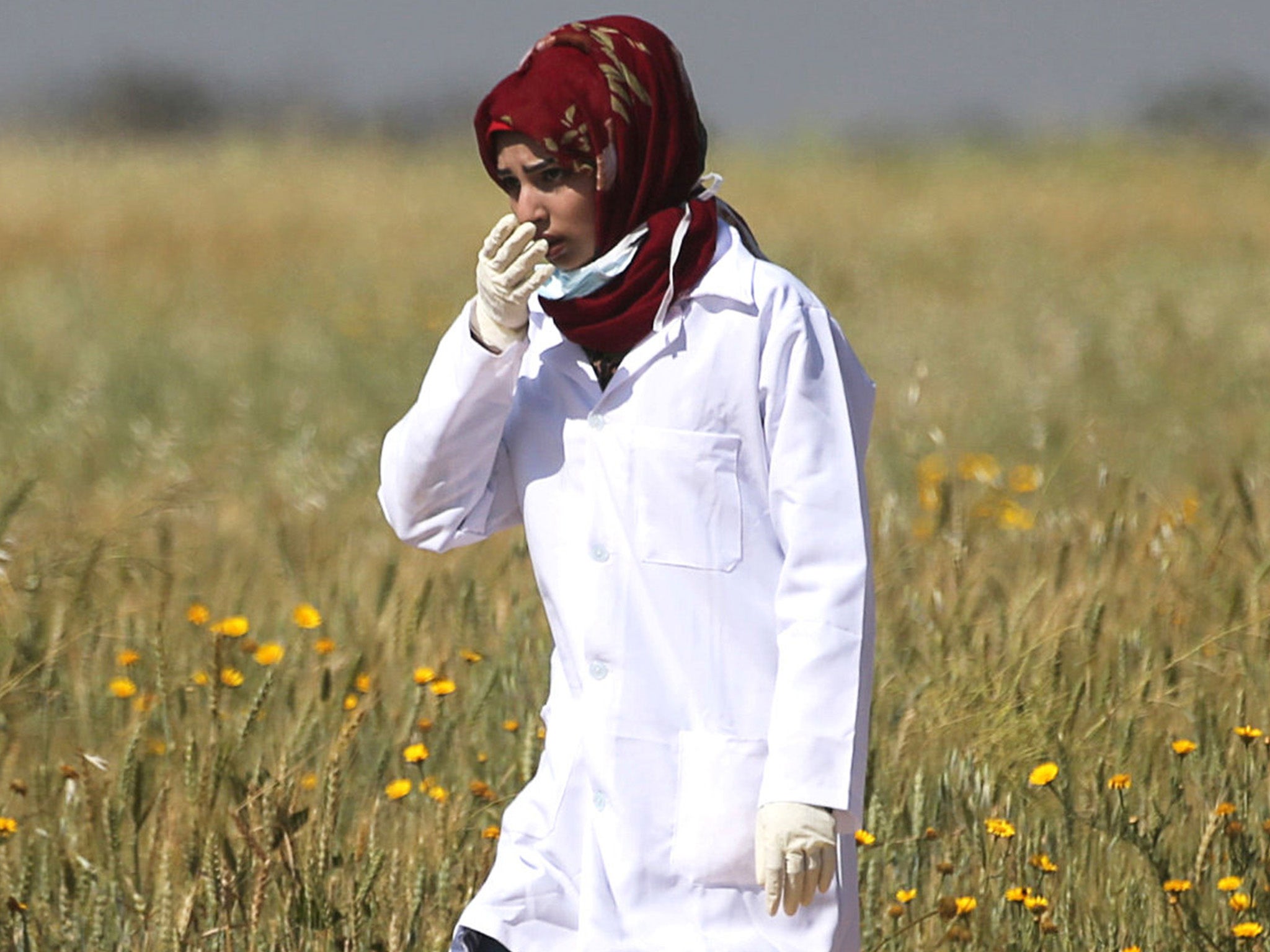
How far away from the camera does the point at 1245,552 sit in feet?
13.4

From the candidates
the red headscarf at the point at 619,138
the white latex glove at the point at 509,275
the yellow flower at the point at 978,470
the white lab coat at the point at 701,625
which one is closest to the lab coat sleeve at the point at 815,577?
the white lab coat at the point at 701,625

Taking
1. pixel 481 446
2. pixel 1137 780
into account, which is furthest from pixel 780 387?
pixel 1137 780

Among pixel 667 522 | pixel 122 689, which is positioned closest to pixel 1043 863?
pixel 667 522

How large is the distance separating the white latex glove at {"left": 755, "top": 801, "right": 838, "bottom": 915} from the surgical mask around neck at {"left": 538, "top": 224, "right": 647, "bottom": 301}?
617mm

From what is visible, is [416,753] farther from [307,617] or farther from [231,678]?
[307,617]

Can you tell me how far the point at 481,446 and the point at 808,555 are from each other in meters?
0.45

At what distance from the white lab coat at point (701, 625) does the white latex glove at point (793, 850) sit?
0.02m

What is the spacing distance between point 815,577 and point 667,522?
0.65 ft

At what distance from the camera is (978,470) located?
4.78 m

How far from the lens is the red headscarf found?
2.21 m

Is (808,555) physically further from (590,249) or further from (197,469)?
(197,469)

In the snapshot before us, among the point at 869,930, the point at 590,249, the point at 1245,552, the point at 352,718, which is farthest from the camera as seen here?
the point at 1245,552

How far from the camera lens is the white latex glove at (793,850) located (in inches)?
81.3

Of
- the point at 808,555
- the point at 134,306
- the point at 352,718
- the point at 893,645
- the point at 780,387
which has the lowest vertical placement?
the point at 134,306
